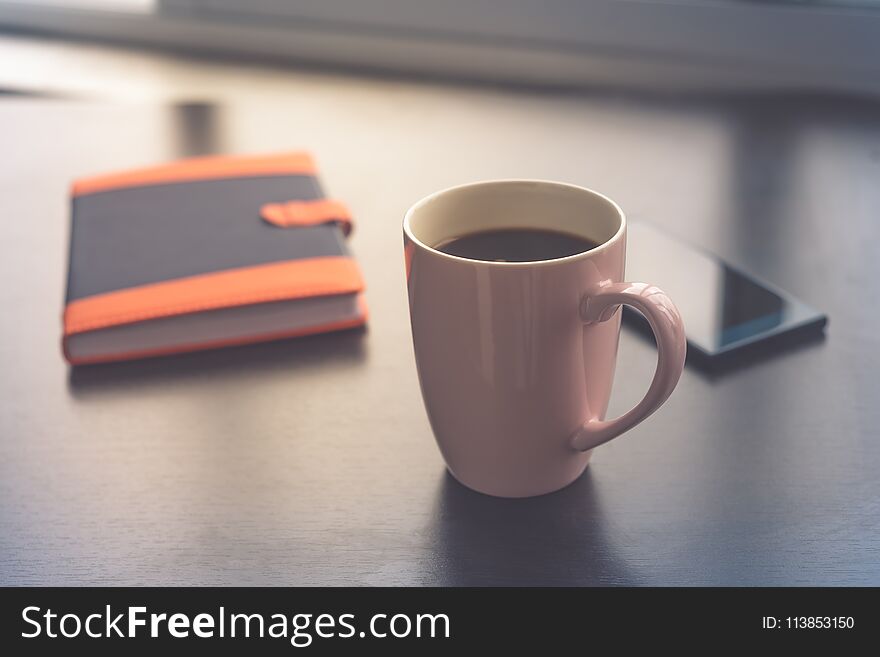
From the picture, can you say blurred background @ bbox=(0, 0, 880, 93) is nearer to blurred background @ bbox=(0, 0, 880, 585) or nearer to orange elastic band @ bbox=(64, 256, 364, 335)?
blurred background @ bbox=(0, 0, 880, 585)

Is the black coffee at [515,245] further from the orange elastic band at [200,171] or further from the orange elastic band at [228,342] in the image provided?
the orange elastic band at [200,171]

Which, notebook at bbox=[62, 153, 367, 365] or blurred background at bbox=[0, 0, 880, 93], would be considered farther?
blurred background at bbox=[0, 0, 880, 93]

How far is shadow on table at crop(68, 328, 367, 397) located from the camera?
0.64m

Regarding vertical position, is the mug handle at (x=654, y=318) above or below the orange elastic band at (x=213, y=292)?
above

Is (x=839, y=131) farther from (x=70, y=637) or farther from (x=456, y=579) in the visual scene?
(x=70, y=637)

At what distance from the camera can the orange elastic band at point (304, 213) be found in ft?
2.49

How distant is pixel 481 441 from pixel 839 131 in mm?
775

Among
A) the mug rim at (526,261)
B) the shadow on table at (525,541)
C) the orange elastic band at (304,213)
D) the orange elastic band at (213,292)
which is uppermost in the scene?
the mug rim at (526,261)

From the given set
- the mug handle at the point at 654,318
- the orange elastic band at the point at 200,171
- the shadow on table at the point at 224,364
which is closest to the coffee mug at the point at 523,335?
the mug handle at the point at 654,318

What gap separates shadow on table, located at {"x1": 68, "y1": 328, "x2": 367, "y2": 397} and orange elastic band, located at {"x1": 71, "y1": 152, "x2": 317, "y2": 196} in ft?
0.78

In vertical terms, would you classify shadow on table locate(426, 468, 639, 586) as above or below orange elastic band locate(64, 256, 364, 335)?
below

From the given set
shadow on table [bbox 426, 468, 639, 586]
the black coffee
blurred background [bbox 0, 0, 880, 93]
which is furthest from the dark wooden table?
Result: blurred background [bbox 0, 0, 880, 93]

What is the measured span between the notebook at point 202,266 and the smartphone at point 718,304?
23 cm

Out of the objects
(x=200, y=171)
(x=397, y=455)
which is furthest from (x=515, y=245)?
(x=200, y=171)
